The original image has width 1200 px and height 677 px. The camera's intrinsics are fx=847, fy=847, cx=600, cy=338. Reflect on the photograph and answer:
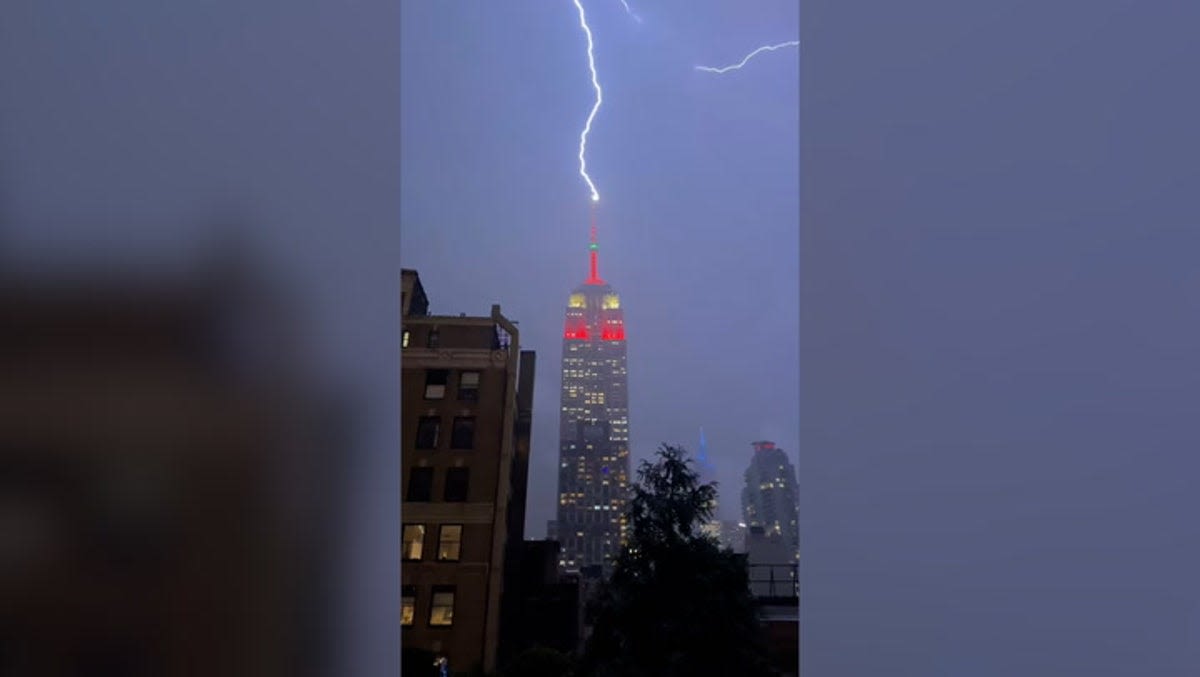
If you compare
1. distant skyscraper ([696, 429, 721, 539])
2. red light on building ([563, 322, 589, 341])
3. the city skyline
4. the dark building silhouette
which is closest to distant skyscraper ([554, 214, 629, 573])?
red light on building ([563, 322, 589, 341])

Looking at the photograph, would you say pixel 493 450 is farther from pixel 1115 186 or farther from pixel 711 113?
pixel 1115 186

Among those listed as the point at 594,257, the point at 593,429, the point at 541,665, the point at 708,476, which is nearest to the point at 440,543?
the point at 593,429

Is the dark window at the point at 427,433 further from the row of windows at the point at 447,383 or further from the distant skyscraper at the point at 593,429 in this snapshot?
the distant skyscraper at the point at 593,429

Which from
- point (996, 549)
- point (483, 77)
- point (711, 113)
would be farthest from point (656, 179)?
point (996, 549)

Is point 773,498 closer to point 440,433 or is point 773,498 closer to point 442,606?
point 442,606

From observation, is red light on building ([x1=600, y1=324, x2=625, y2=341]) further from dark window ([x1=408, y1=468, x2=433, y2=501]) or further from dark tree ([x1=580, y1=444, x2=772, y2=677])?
dark window ([x1=408, y1=468, x2=433, y2=501])

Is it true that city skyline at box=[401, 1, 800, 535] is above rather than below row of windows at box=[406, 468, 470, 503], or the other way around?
above
